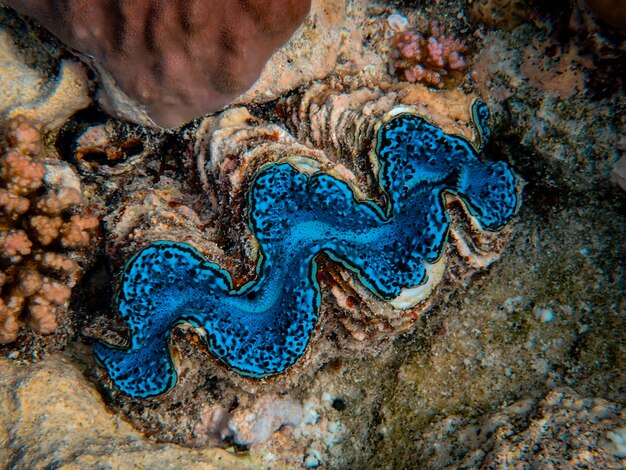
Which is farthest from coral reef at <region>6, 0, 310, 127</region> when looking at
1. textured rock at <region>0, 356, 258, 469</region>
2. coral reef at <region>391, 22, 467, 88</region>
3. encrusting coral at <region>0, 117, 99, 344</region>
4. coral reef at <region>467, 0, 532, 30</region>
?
textured rock at <region>0, 356, 258, 469</region>

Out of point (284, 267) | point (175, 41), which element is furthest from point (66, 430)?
point (175, 41)

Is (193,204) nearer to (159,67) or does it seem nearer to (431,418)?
(159,67)

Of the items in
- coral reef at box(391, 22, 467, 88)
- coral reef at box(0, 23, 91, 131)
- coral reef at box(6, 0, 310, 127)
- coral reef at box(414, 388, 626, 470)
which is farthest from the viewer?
coral reef at box(391, 22, 467, 88)

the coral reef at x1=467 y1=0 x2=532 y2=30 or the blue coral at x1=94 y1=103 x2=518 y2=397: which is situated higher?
the coral reef at x1=467 y1=0 x2=532 y2=30

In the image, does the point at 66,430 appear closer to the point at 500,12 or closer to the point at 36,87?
the point at 36,87

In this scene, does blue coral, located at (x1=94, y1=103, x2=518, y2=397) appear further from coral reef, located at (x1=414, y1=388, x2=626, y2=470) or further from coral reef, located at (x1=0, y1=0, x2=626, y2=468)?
coral reef, located at (x1=414, y1=388, x2=626, y2=470)

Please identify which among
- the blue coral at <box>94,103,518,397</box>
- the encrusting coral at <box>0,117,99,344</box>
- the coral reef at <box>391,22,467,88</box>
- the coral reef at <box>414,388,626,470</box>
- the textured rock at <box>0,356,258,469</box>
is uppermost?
the coral reef at <box>391,22,467,88</box>

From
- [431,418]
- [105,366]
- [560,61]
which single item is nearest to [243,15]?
[560,61]
